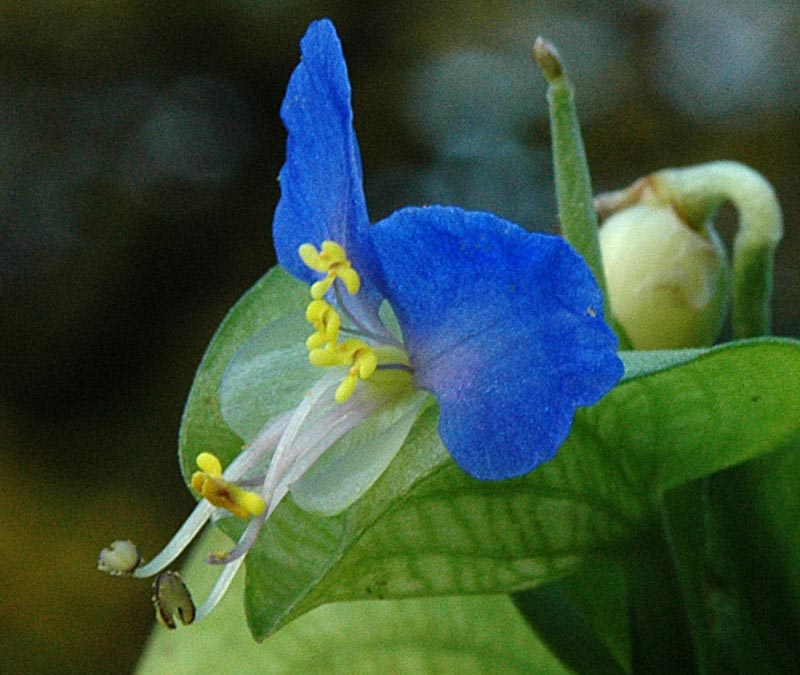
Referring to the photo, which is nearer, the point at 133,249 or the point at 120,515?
the point at 120,515

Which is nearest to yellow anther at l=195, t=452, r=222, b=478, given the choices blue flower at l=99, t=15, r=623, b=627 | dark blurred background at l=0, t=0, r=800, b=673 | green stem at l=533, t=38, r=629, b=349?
blue flower at l=99, t=15, r=623, b=627

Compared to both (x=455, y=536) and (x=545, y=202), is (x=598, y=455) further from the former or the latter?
(x=545, y=202)

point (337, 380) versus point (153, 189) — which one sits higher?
point (337, 380)

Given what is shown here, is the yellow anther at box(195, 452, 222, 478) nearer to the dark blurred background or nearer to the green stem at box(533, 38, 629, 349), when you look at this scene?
the green stem at box(533, 38, 629, 349)

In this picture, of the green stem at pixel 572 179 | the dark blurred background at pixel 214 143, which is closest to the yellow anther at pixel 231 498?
the green stem at pixel 572 179

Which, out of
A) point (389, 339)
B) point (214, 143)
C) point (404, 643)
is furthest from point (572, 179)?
point (214, 143)

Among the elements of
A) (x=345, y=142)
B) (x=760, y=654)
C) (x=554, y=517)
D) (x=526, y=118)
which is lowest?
(x=526, y=118)

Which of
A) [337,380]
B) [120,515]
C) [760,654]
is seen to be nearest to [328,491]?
[337,380]
